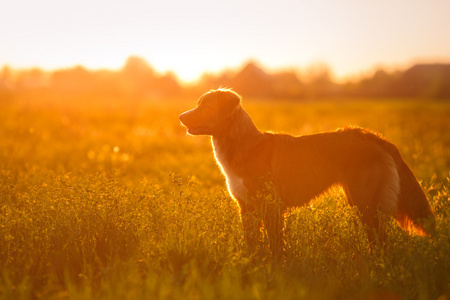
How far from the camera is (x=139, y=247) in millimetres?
4578

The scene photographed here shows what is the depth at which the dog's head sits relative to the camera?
5531mm

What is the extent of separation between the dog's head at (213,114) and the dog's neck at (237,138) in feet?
0.28

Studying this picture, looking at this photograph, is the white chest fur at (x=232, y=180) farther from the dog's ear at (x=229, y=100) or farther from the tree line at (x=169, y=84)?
the tree line at (x=169, y=84)

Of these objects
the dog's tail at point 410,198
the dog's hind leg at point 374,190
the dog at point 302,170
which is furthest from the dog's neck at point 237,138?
the dog's tail at point 410,198

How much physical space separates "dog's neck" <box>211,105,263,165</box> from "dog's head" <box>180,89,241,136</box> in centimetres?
9

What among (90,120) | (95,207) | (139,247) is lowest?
(139,247)

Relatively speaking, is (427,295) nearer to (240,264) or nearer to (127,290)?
(240,264)

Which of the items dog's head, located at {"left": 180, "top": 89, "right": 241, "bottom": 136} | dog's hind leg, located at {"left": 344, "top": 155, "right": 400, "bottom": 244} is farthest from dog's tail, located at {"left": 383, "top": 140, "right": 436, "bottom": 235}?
dog's head, located at {"left": 180, "top": 89, "right": 241, "bottom": 136}

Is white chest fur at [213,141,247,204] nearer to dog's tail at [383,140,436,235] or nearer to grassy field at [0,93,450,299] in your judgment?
grassy field at [0,93,450,299]

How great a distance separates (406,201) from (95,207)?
3.95 meters

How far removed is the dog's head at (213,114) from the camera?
218 inches

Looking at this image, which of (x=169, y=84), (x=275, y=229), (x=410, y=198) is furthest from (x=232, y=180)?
(x=169, y=84)

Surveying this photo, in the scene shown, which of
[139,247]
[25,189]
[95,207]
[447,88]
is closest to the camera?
[139,247]

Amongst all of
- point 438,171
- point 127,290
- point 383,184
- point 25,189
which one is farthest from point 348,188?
point 438,171
